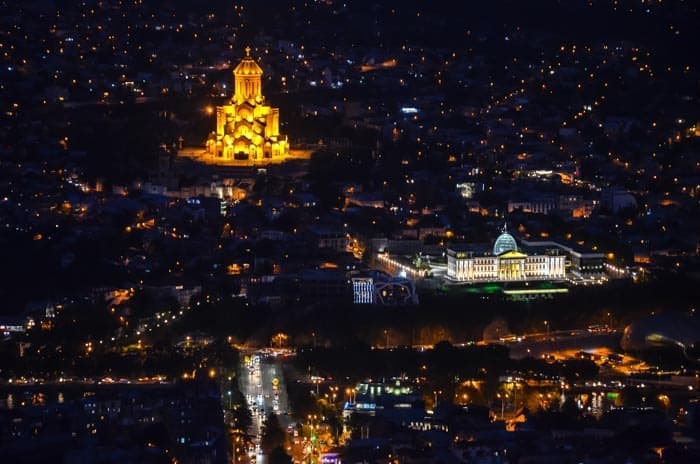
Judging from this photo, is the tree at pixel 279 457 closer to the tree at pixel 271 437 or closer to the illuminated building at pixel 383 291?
the tree at pixel 271 437

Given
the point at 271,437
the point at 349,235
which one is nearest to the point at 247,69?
the point at 349,235

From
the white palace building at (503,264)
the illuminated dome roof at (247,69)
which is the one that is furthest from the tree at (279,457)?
the illuminated dome roof at (247,69)

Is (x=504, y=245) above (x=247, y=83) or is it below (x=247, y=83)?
below

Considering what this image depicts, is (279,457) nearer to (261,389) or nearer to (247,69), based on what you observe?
(261,389)

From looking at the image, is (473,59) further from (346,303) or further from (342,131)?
(346,303)

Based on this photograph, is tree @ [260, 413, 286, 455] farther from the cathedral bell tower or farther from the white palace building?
the cathedral bell tower

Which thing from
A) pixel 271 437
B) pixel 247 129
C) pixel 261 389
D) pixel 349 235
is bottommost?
pixel 271 437
